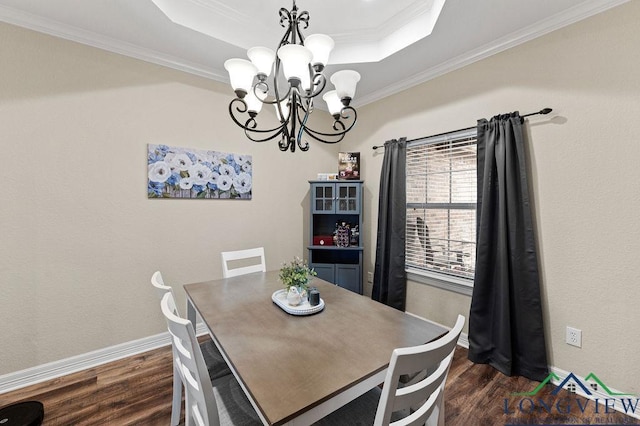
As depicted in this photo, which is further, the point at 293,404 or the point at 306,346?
the point at 306,346

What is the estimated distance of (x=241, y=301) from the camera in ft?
5.41

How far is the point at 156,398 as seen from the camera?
1828 millimetres

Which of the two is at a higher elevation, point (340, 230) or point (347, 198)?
point (347, 198)

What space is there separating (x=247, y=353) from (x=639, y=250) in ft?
7.76

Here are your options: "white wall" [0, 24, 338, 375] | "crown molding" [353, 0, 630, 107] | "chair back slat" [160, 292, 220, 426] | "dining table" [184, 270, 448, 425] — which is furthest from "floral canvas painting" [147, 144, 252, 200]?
"crown molding" [353, 0, 630, 107]

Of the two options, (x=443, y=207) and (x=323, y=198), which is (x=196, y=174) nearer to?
(x=323, y=198)

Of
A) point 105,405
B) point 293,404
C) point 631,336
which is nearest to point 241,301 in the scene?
point 293,404

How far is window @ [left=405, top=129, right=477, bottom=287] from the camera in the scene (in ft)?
8.29

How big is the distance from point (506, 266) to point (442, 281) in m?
0.67

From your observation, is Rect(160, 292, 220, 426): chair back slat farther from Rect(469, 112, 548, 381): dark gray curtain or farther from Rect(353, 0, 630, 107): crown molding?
Rect(353, 0, 630, 107): crown molding

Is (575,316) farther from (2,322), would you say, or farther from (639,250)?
(2,322)

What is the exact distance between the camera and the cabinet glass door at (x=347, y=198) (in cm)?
324

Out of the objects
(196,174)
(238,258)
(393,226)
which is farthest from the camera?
(393,226)

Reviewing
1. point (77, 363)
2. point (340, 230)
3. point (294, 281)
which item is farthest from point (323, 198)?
point (77, 363)
